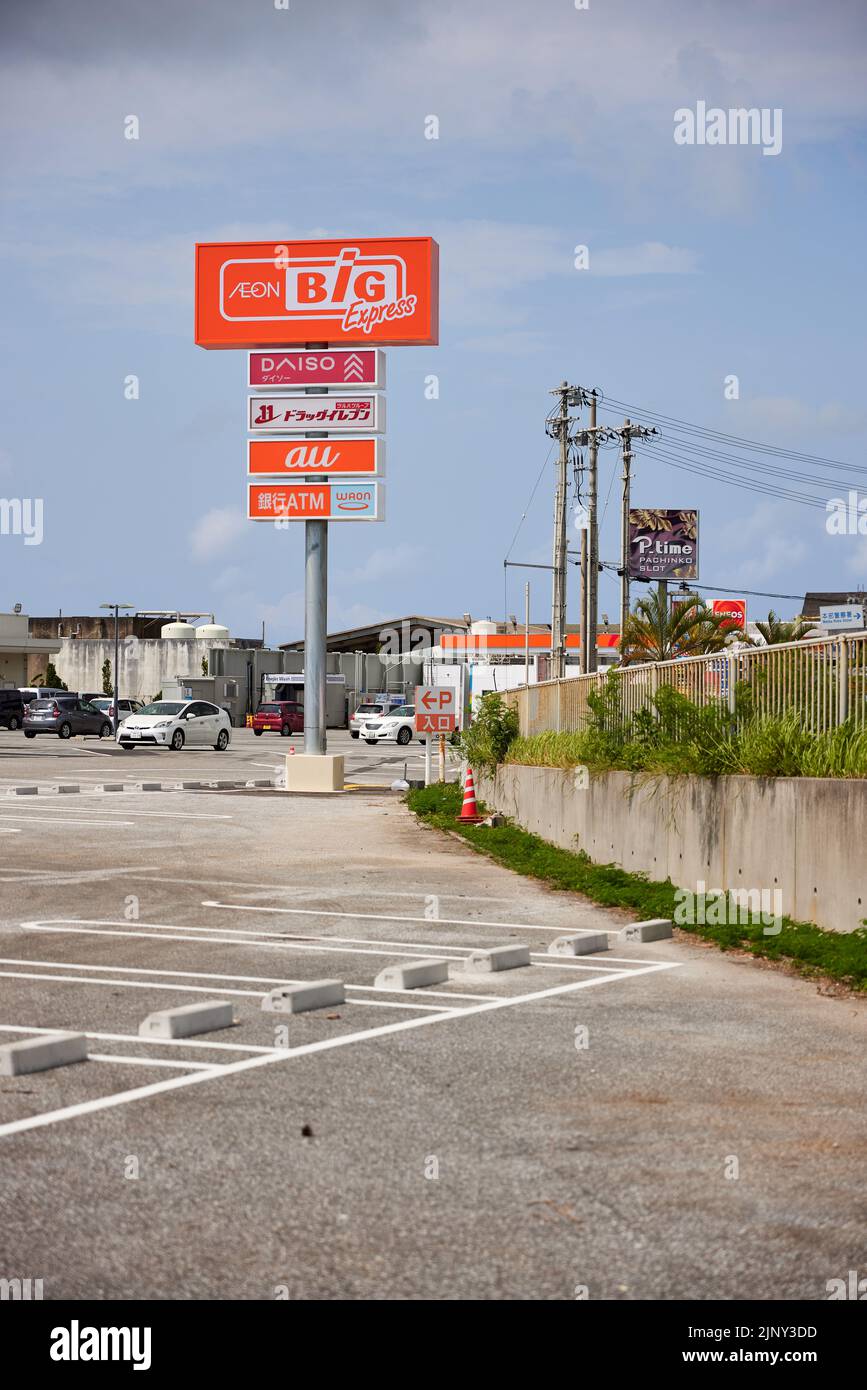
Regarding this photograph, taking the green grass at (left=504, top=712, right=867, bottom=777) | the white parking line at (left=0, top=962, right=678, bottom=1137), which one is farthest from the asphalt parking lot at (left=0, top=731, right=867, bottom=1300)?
the green grass at (left=504, top=712, right=867, bottom=777)

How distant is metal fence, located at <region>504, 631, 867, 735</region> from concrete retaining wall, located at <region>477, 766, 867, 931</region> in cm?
74

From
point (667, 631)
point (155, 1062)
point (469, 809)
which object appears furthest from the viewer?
point (667, 631)

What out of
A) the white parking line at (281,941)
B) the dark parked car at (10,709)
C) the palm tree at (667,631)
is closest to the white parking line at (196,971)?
the white parking line at (281,941)

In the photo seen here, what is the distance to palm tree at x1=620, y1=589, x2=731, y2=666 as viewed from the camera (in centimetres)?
5522

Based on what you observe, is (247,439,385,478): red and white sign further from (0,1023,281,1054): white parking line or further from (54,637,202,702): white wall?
(54,637,202,702): white wall

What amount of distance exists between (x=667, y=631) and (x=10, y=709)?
29.9 meters

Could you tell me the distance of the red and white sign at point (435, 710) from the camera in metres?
27.8

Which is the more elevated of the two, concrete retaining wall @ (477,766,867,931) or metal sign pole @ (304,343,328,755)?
metal sign pole @ (304,343,328,755)

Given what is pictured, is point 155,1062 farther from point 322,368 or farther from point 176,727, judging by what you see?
point 176,727

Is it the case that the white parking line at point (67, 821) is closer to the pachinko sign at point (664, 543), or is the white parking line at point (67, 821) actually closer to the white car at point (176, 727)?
the white car at point (176, 727)

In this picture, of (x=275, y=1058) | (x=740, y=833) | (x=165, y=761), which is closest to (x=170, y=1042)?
(x=275, y=1058)

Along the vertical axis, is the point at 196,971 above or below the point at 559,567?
below

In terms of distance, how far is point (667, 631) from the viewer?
55.5 meters
